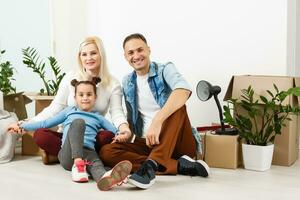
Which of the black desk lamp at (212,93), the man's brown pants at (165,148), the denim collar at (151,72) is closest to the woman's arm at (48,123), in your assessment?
the man's brown pants at (165,148)

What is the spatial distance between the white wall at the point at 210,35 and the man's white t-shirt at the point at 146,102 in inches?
27.4

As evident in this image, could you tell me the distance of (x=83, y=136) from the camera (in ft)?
8.55

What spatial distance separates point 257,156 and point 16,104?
1.88 m

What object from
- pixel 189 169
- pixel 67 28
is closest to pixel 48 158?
pixel 189 169

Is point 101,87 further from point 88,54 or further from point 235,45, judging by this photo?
point 235,45

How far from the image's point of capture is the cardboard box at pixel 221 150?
2883 millimetres

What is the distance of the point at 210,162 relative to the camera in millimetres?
2955

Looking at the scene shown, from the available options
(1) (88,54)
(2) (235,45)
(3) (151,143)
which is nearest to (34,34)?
(1) (88,54)

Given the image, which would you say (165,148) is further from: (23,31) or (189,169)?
(23,31)

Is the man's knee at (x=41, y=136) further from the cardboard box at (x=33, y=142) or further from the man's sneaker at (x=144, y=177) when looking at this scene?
the man's sneaker at (x=144, y=177)

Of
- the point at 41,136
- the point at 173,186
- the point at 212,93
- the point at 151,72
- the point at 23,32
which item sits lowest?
the point at 173,186

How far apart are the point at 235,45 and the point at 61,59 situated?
194 cm

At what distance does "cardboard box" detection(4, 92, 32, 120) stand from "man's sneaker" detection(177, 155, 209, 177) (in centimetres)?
146

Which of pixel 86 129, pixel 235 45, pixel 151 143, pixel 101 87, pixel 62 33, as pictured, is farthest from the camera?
pixel 62 33
